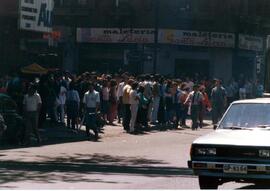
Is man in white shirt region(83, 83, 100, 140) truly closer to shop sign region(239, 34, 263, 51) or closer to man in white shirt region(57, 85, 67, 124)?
man in white shirt region(57, 85, 67, 124)

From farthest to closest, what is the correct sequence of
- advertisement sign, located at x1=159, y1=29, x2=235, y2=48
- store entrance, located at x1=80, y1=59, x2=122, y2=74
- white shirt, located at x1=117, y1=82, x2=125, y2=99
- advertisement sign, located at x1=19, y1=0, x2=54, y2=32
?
store entrance, located at x1=80, y1=59, x2=122, y2=74, advertisement sign, located at x1=159, y1=29, x2=235, y2=48, white shirt, located at x1=117, y1=82, x2=125, y2=99, advertisement sign, located at x1=19, y1=0, x2=54, y2=32

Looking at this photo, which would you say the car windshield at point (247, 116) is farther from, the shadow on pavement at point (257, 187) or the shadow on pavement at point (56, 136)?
the shadow on pavement at point (56, 136)

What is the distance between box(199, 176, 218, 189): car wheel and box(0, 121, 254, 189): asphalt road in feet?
2.87

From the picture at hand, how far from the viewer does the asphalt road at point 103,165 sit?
1171 centimetres

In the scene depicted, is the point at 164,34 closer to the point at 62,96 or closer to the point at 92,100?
the point at 62,96

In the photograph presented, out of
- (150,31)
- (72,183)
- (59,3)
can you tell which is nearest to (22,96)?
(72,183)

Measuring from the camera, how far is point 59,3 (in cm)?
4469

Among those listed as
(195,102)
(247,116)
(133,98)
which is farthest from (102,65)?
(247,116)

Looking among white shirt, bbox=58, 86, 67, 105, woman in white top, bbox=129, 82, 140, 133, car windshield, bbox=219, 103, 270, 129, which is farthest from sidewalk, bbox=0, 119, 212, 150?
car windshield, bbox=219, 103, 270, 129

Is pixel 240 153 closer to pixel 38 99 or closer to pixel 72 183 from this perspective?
pixel 72 183

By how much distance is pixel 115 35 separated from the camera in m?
43.0

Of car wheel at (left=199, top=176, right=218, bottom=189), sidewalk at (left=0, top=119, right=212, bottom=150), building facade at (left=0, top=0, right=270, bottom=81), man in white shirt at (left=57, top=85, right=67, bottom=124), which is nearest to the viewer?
car wheel at (left=199, top=176, right=218, bottom=189)

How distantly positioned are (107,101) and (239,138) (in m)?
14.5

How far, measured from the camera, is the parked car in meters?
9.84
